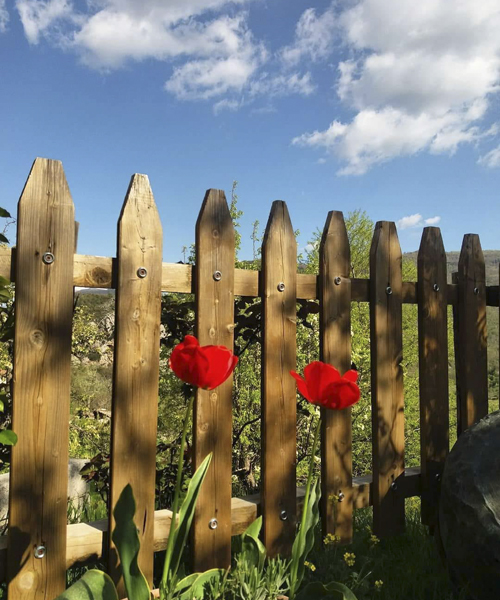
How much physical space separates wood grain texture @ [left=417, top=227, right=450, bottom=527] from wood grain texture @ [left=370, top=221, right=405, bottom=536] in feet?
0.63

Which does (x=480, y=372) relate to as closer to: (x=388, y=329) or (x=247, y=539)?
(x=388, y=329)

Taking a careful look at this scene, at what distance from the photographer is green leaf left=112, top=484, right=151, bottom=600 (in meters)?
1.65

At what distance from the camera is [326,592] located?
179 centimetres

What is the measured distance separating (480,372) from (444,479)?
117 centimetres

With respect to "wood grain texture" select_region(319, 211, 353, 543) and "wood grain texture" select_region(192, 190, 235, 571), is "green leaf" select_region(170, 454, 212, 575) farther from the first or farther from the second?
"wood grain texture" select_region(319, 211, 353, 543)

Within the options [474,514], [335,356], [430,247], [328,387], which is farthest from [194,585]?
[430,247]

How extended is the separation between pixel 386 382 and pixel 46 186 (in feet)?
6.40

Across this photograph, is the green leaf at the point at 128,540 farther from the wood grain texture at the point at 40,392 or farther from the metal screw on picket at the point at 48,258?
the metal screw on picket at the point at 48,258

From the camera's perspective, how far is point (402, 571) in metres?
2.55

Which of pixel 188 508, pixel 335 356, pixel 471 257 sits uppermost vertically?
pixel 471 257

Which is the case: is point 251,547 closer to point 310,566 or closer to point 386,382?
point 310,566

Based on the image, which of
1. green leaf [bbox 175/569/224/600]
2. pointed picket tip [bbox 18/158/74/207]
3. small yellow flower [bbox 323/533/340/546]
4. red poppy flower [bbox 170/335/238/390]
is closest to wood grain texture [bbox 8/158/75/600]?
pointed picket tip [bbox 18/158/74/207]

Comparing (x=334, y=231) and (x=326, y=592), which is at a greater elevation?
(x=334, y=231)

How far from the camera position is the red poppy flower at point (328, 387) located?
1510 millimetres
